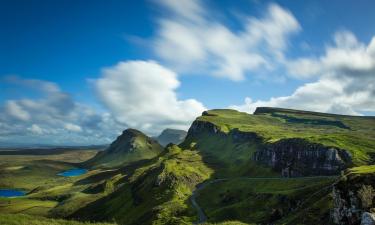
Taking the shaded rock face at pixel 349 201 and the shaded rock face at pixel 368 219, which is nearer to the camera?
the shaded rock face at pixel 368 219

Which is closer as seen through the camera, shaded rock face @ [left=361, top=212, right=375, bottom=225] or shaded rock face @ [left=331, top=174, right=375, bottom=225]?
shaded rock face @ [left=361, top=212, right=375, bottom=225]

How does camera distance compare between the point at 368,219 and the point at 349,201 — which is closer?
the point at 368,219

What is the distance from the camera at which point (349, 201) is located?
104750 mm

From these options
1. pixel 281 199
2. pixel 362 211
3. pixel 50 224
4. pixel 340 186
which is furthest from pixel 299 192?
pixel 50 224

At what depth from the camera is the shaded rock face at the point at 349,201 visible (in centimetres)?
10144

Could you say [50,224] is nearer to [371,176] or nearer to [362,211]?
[362,211]

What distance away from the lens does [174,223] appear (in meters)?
190

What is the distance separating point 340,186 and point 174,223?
101136mm

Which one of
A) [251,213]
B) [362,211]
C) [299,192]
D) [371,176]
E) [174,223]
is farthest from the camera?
[174,223]

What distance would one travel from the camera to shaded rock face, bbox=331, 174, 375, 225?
101 meters

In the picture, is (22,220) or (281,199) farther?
(281,199)

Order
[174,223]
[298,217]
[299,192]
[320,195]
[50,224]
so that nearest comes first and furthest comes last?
[50,224], [298,217], [320,195], [299,192], [174,223]

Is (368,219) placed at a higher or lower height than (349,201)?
lower

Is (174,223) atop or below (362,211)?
below
